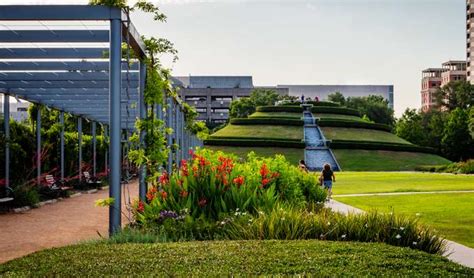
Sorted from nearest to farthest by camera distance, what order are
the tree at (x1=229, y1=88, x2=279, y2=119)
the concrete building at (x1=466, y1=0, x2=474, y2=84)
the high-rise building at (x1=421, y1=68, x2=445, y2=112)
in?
the tree at (x1=229, y1=88, x2=279, y2=119) → the concrete building at (x1=466, y1=0, x2=474, y2=84) → the high-rise building at (x1=421, y1=68, x2=445, y2=112)

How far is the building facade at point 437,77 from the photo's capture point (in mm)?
167000

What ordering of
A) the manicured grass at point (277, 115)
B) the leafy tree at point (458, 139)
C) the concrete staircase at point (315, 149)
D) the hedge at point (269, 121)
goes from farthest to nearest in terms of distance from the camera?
the manicured grass at point (277, 115), the hedge at point (269, 121), the leafy tree at point (458, 139), the concrete staircase at point (315, 149)

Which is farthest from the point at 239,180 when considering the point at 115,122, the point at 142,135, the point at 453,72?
the point at 453,72

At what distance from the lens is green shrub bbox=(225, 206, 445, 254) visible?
8656 mm

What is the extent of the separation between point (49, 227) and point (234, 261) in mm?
8206

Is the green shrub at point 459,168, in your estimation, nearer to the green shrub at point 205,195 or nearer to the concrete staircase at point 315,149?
the concrete staircase at point 315,149

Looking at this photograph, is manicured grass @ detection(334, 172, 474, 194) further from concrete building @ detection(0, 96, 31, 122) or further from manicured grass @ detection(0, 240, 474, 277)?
manicured grass @ detection(0, 240, 474, 277)

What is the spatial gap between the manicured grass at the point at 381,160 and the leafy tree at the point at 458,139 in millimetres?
9075

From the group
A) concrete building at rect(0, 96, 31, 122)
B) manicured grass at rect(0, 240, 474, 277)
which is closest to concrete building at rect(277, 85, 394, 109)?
concrete building at rect(0, 96, 31, 122)

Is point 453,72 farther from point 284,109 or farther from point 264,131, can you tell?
point 264,131

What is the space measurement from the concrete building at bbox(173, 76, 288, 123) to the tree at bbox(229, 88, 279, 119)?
29.7 metres

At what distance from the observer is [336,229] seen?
8.82 m

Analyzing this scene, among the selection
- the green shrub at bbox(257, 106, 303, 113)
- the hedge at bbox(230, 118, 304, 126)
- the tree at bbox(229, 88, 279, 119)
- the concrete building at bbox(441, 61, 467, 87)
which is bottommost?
the hedge at bbox(230, 118, 304, 126)

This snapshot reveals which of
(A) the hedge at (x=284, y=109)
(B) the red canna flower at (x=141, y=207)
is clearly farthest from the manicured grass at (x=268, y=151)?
(B) the red canna flower at (x=141, y=207)
